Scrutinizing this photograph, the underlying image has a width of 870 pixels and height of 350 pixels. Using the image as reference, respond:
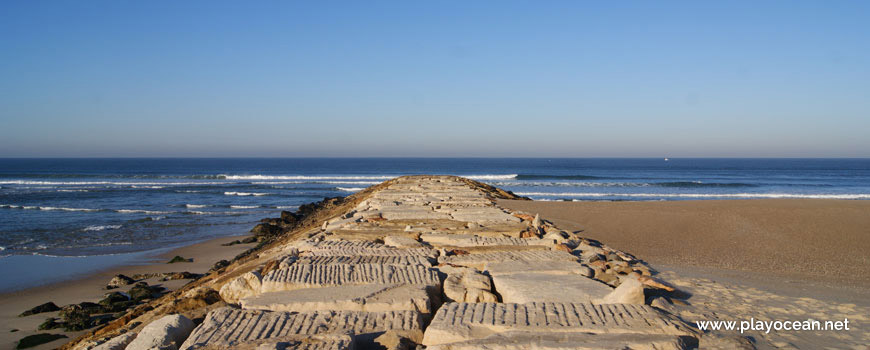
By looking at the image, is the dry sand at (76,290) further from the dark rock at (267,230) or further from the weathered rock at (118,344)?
the weathered rock at (118,344)

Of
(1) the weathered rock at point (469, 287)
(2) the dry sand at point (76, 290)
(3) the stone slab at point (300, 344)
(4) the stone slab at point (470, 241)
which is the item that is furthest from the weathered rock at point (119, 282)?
(3) the stone slab at point (300, 344)

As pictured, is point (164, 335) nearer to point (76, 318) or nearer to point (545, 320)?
point (545, 320)

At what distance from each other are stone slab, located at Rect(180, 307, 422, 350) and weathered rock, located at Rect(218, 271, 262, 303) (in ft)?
1.44

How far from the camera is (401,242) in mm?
4387

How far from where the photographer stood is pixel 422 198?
848 centimetres

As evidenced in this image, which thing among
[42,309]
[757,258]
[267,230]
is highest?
[757,258]

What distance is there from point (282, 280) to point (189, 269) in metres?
6.36

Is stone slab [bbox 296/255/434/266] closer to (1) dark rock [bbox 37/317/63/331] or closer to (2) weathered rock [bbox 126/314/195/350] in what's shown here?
(2) weathered rock [bbox 126/314/195/350]

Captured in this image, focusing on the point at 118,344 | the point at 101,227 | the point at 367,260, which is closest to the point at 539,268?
the point at 367,260

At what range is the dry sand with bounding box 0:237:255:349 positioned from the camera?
544 centimetres

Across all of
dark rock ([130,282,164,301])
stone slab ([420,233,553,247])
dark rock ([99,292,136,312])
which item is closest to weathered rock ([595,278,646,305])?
stone slab ([420,233,553,247])

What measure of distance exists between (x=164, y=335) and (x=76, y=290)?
20.7ft

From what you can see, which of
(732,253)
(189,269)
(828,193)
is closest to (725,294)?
(732,253)

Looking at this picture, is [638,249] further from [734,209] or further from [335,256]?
[734,209]
